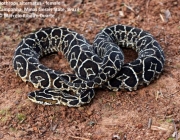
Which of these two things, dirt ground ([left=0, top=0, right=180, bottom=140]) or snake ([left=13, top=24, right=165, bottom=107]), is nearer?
dirt ground ([left=0, top=0, right=180, bottom=140])

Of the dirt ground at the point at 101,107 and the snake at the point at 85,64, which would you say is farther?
the snake at the point at 85,64

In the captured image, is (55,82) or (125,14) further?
(125,14)

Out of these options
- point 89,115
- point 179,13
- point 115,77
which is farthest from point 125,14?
point 89,115

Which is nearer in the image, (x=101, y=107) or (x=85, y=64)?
(x=101, y=107)

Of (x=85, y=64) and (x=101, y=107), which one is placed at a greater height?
(x=85, y=64)

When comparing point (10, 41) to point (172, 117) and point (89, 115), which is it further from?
point (172, 117)
